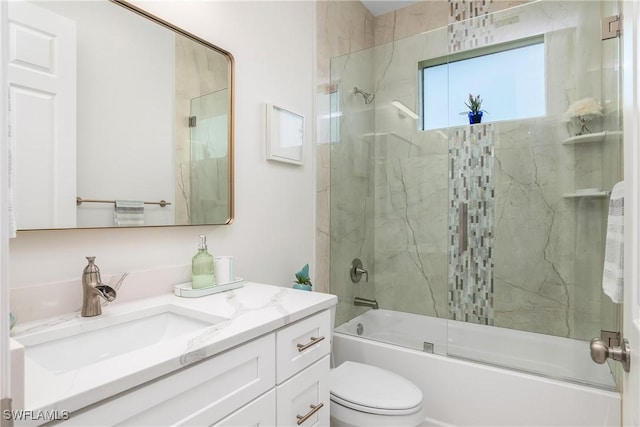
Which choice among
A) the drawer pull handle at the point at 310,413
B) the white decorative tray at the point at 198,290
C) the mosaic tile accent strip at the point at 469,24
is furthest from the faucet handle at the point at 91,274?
the mosaic tile accent strip at the point at 469,24

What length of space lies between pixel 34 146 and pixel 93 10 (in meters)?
0.47

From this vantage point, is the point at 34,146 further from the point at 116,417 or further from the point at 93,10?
the point at 116,417

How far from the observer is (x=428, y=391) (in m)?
1.80

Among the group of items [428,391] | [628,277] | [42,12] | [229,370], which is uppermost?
[42,12]

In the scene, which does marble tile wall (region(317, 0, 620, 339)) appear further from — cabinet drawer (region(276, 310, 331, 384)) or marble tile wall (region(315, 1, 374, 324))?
cabinet drawer (region(276, 310, 331, 384))

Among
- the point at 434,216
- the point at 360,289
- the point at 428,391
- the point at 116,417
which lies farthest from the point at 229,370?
the point at 434,216

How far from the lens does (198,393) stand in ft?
2.50

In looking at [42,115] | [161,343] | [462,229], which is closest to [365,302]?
[462,229]

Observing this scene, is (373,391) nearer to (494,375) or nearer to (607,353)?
(494,375)

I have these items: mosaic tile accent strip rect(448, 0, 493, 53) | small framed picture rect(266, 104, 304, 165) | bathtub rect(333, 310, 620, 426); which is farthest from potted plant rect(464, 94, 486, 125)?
bathtub rect(333, 310, 620, 426)

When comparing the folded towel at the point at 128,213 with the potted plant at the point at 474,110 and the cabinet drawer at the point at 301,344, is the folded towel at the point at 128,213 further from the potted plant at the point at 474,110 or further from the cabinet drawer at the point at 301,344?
the potted plant at the point at 474,110

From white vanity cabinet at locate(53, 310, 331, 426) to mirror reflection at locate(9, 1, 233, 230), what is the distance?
0.60 metres

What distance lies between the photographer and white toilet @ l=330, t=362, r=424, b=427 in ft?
4.51

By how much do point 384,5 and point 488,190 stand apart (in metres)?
1.66
